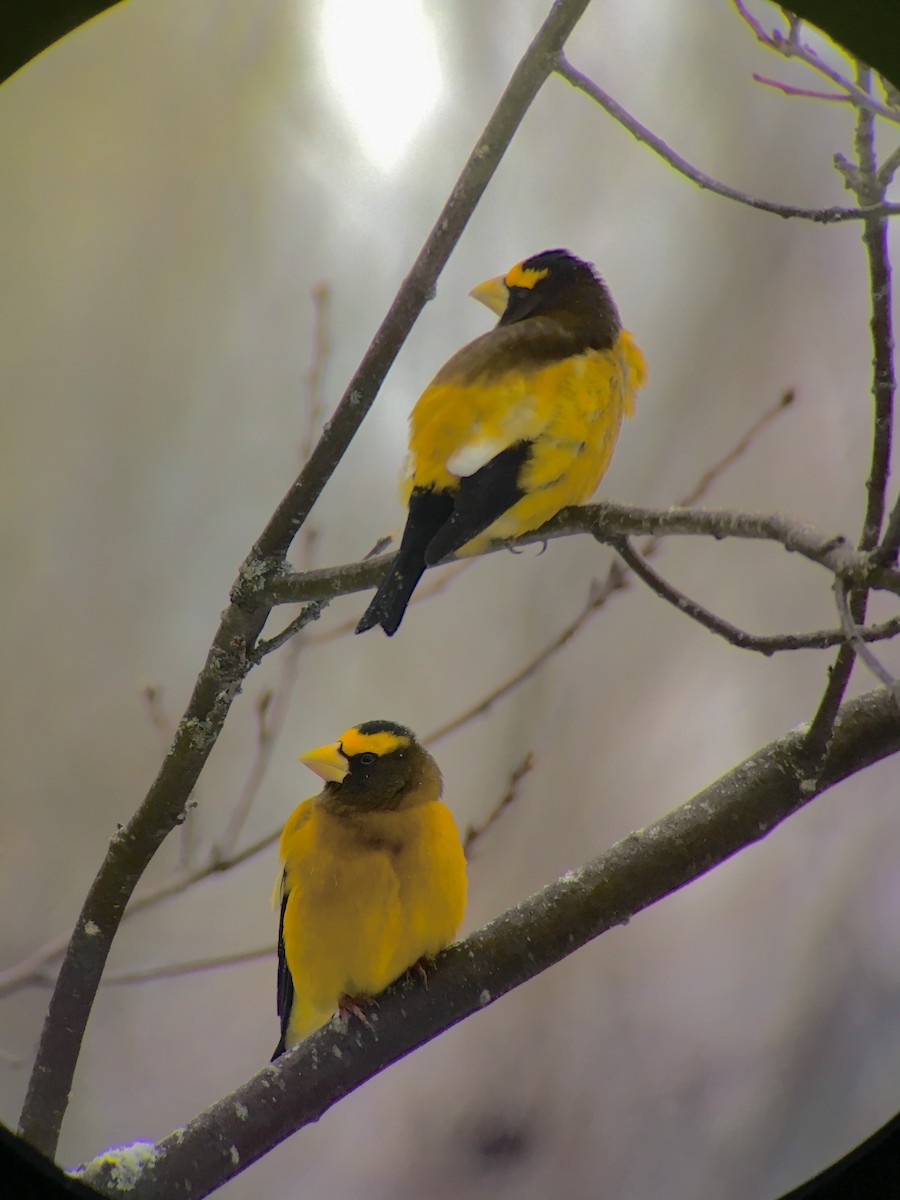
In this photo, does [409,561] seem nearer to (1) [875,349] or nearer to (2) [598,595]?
(2) [598,595]

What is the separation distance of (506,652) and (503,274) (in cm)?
20

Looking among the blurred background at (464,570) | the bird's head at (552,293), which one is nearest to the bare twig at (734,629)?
the blurred background at (464,570)

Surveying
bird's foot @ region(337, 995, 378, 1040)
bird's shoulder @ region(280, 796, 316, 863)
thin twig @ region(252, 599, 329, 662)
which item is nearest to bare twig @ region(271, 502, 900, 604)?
thin twig @ region(252, 599, 329, 662)

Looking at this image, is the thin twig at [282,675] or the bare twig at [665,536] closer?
the bare twig at [665,536]

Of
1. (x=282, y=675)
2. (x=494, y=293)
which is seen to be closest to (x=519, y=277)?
(x=494, y=293)

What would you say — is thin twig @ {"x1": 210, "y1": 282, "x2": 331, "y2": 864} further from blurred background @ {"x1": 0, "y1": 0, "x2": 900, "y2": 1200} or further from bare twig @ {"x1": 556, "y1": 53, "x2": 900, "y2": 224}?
bare twig @ {"x1": 556, "y1": 53, "x2": 900, "y2": 224}

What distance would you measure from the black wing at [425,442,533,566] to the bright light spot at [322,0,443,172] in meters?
0.17

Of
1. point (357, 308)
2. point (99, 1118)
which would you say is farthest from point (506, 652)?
point (99, 1118)

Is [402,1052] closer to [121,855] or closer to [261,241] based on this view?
[121,855]

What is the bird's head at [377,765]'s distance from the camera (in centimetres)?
55

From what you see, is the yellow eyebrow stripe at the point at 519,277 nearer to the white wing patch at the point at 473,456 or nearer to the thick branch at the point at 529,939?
the white wing patch at the point at 473,456

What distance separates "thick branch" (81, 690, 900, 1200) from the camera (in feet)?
1.69

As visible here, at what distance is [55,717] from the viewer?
531 mm

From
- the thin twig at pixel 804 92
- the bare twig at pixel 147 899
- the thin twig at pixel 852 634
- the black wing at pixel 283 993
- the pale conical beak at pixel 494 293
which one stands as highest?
the pale conical beak at pixel 494 293
